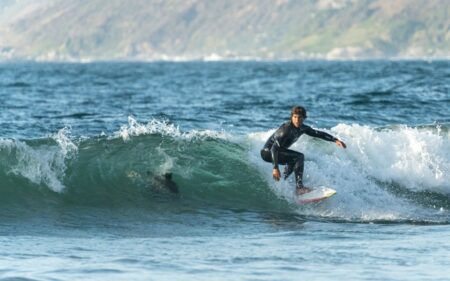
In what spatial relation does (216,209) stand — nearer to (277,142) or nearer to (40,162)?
(277,142)

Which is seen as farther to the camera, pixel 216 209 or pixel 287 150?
pixel 216 209

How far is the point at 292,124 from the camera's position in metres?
18.3

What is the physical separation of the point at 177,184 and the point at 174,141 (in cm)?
194

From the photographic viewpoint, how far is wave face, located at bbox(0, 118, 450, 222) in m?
19.0

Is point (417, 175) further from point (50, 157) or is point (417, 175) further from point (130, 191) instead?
point (50, 157)

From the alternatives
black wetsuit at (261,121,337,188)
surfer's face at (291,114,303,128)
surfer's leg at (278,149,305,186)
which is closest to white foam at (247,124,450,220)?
surfer's leg at (278,149,305,186)

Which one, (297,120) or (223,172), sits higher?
(297,120)

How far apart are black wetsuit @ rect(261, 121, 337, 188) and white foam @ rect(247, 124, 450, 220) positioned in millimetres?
812

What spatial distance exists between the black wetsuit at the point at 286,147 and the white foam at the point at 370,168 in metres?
0.81

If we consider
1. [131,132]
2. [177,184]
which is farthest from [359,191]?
[131,132]

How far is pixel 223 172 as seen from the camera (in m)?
21.3

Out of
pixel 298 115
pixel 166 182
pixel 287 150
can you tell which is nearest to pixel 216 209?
pixel 166 182

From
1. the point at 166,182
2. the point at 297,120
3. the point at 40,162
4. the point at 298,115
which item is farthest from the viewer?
the point at 166,182

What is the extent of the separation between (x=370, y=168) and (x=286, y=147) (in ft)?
11.1
